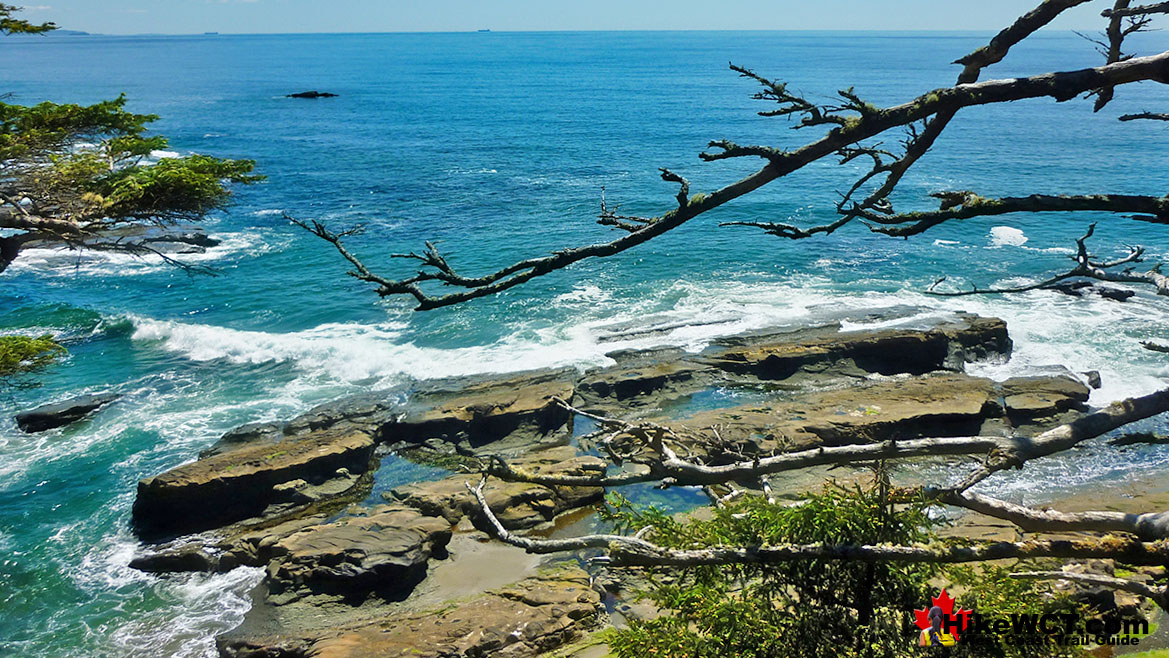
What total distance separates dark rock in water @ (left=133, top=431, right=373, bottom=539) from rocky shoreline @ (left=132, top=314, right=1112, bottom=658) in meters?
0.04

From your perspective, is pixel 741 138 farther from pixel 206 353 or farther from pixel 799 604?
pixel 799 604

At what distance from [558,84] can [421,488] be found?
107 m

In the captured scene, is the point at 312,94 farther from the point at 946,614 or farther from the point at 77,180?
the point at 946,614

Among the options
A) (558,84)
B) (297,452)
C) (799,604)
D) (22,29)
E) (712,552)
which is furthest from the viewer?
(558,84)

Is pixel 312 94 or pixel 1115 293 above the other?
pixel 312 94

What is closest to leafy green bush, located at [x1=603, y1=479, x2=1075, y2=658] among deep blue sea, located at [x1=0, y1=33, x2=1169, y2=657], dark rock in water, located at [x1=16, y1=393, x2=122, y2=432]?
deep blue sea, located at [x1=0, y1=33, x2=1169, y2=657]

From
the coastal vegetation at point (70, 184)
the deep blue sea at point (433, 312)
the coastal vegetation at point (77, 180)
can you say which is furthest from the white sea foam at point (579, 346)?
the coastal vegetation at point (77, 180)

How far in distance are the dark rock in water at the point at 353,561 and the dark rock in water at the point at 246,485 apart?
2.59m

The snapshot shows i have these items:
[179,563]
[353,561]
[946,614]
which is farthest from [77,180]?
[946,614]

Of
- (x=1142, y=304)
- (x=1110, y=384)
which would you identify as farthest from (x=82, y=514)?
(x=1142, y=304)

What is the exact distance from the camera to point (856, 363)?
76.7 feet

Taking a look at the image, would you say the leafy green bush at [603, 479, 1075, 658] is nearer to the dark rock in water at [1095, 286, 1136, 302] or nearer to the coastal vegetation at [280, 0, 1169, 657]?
the coastal vegetation at [280, 0, 1169, 657]

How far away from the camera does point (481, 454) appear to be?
1984 centimetres

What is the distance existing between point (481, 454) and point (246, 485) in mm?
5201
